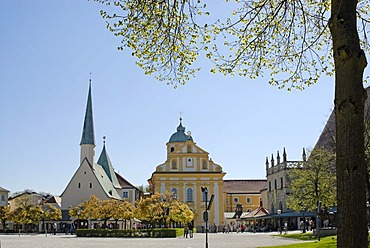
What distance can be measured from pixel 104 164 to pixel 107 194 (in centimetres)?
1626

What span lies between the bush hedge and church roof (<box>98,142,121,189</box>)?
39558 mm

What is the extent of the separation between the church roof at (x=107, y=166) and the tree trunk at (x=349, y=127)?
92.7 m

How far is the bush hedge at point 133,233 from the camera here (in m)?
53.5

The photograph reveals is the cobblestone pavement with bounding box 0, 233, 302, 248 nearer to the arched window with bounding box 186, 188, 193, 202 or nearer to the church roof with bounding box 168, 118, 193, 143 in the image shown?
the arched window with bounding box 186, 188, 193, 202

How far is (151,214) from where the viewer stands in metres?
57.1

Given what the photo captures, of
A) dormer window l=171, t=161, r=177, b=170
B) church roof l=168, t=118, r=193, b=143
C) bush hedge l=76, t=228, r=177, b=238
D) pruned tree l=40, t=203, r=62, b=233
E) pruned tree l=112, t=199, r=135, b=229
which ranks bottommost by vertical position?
bush hedge l=76, t=228, r=177, b=238

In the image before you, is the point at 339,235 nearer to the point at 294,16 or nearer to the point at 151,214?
the point at 294,16

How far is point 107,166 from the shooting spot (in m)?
100

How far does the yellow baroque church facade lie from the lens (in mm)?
85375

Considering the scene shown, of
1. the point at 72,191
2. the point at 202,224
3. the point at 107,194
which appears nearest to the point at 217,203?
the point at 202,224

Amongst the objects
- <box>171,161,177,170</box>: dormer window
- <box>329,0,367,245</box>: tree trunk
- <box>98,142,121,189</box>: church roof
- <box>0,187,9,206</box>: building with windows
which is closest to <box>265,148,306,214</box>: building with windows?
<box>171,161,177,170</box>: dormer window

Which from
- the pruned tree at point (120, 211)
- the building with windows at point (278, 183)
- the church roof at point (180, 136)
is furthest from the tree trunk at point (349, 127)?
the church roof at point (180, 136)

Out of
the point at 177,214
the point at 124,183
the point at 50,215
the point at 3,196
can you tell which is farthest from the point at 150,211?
the point at 124,183

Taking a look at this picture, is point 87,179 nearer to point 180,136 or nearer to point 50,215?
point 50,215
